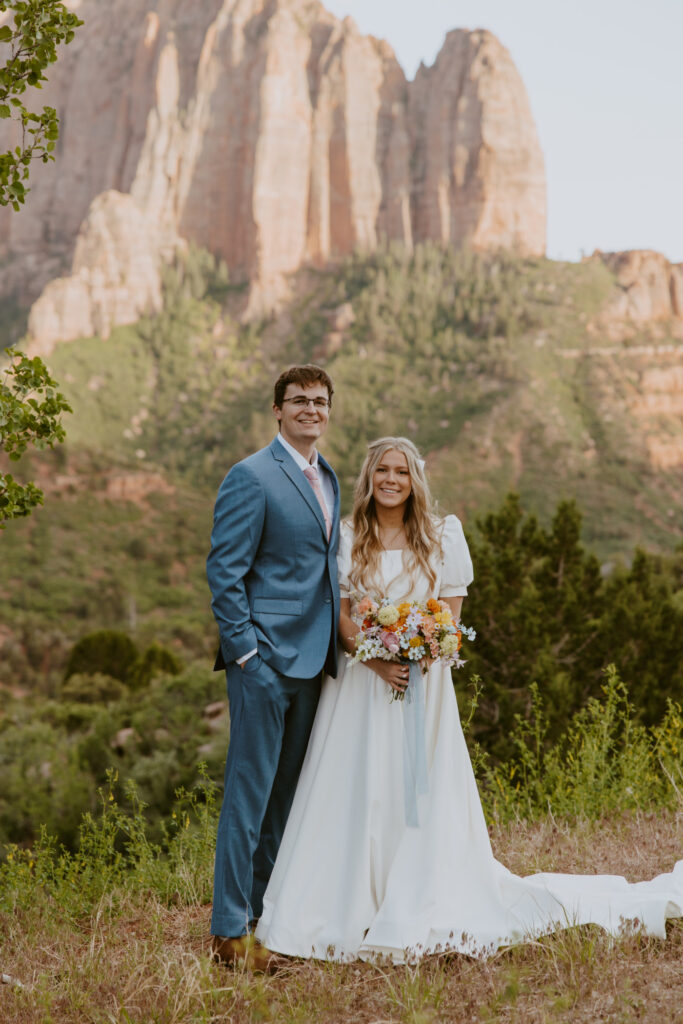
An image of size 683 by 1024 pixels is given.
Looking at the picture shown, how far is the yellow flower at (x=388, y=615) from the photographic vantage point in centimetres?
357

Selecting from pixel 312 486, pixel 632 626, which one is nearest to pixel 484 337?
pixel 632 626

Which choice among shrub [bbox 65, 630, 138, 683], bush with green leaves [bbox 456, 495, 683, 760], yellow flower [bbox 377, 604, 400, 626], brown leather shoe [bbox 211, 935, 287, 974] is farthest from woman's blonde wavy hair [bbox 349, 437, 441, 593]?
shrub [bbox 65, 630, 138, 683]

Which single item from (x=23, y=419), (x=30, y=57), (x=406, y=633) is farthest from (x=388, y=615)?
(x=30, y=57)

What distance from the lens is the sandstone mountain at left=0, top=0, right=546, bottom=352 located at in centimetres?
8369

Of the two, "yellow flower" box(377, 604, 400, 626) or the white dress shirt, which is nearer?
"yellow flower" box(377, 604, 400, 626)

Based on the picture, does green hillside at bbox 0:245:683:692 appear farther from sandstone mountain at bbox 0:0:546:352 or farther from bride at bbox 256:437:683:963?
bride at bbox 256:437:683:963

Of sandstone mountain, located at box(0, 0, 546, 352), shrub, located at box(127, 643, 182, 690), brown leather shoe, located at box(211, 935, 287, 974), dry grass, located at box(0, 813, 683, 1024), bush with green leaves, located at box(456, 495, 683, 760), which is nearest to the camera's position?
dry grass, located at box(0, 813, 683, 1024)

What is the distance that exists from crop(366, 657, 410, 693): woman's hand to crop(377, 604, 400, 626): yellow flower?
180 millimetres

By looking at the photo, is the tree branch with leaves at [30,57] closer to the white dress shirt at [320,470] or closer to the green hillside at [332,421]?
the white dress shirt at [320,470]

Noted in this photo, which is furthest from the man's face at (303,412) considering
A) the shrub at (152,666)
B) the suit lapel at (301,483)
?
the shrub at (152,666)

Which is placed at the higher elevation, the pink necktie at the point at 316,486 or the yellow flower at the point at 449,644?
the pink necktie at the point at 316,486

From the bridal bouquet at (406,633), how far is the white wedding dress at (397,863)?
0.16 m

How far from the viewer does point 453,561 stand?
3.90 meters

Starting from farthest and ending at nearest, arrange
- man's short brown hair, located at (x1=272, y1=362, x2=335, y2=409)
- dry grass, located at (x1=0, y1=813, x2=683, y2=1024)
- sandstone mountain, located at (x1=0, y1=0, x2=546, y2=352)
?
sandstone mountain, located at (x1=0, y1=0, x2=546, y2=352) → man's short brown hair, located at (x1=272, y1=362, x2=335, y2=409) → dry grass, located at (x1=0, y1=813, x2=683, y2=1024)
